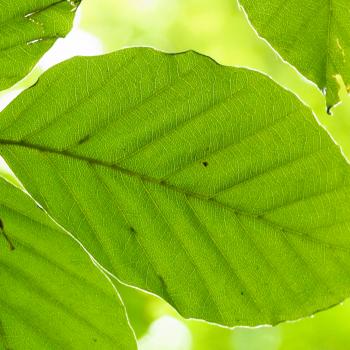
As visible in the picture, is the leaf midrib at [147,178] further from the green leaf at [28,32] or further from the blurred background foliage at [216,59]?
the blurred background foliage at [216,59]

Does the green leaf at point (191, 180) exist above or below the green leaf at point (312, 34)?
below

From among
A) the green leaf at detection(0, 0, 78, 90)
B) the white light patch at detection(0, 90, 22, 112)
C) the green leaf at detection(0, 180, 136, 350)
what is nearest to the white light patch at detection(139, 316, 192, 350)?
the white light patch at detection(0, 90, 22, 112)

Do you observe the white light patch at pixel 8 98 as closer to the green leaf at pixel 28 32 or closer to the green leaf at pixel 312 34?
the green leaf at pixel 28 32

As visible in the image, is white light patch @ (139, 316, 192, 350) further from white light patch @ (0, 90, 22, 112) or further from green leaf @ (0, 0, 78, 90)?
green leaf @ (0, 0, 78, 90)

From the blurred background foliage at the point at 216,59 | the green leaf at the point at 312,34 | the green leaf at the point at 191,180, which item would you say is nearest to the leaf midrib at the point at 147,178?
the green leaf at the point at 191,180

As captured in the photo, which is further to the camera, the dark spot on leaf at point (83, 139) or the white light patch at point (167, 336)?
the white light patch at point (167, 336)

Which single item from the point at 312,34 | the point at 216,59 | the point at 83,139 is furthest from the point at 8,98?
the point at 216,59

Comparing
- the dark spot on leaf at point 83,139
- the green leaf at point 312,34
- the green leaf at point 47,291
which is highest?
the green leaf at point 312,34
